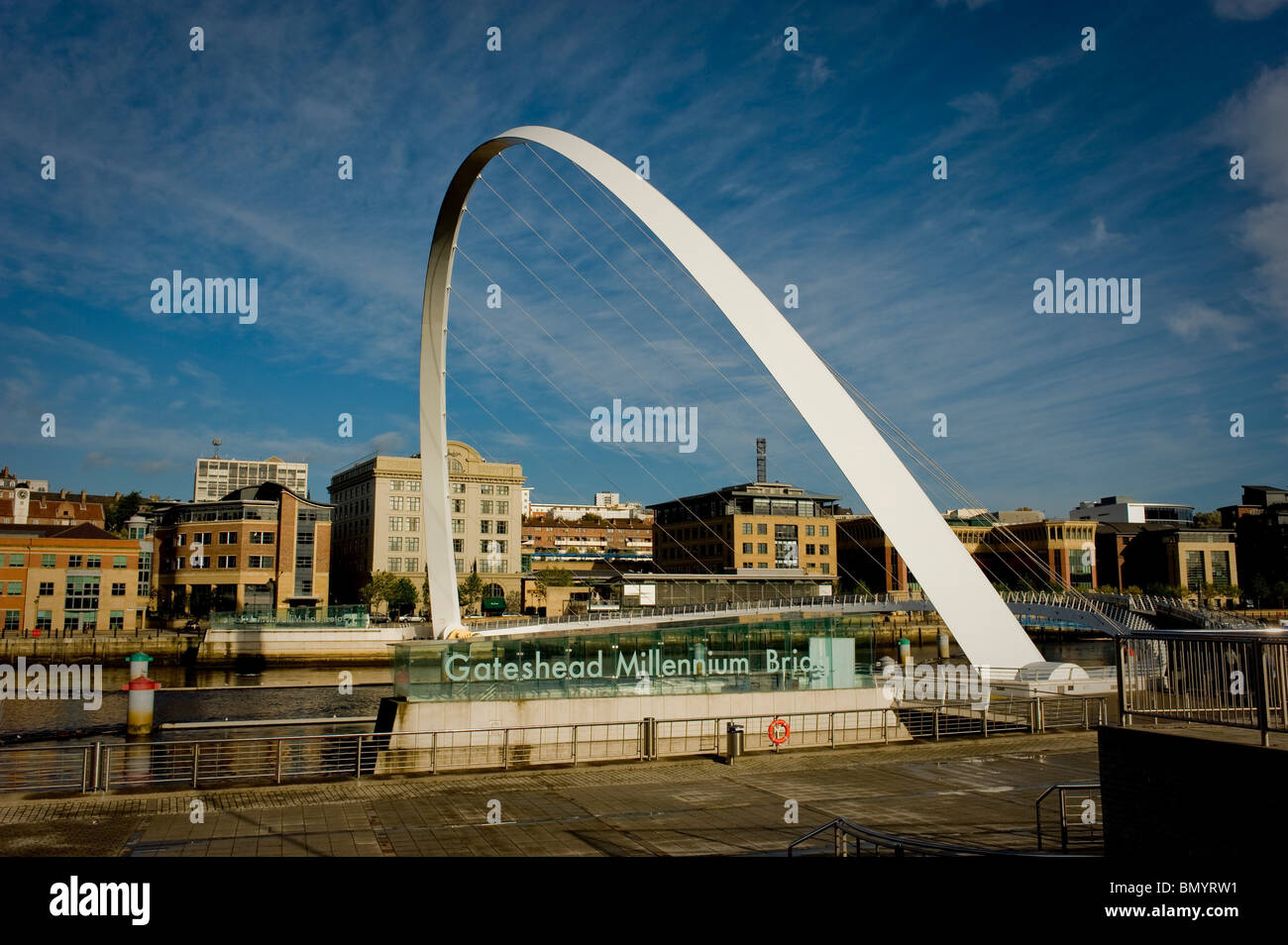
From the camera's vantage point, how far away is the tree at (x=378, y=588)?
7962 centimetres

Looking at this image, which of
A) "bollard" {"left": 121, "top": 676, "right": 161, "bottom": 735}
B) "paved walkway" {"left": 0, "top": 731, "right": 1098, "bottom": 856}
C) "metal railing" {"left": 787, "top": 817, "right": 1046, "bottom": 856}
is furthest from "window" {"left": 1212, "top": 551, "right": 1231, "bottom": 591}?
"metal railing" {"left": 787, "top": 817, "right": 1046, "bottom": 856}

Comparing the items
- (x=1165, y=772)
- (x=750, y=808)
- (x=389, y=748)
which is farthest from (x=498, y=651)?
(x=1165, y=772)

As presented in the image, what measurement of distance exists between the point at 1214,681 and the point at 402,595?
78062 mm

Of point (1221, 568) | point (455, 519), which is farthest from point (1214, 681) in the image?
point (1221, 568)

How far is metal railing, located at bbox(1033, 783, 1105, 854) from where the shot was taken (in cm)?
1030

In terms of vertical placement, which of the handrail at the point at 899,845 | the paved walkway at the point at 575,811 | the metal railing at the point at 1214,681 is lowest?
the paved walkway at the point at 575,811

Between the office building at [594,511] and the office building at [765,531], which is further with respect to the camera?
the office building at [594,511]

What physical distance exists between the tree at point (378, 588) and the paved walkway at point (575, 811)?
220ft

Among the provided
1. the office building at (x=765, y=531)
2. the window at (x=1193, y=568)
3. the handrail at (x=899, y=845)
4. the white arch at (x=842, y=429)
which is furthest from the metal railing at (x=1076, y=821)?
the window at (x=1193, y=568)

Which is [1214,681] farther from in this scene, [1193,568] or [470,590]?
[1193,568]

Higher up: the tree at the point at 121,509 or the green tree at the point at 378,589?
the tree at the point at 121,509

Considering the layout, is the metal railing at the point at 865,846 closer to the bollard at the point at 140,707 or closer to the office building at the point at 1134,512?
the bollard at the point at 140,707

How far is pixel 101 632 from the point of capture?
2483 inches
